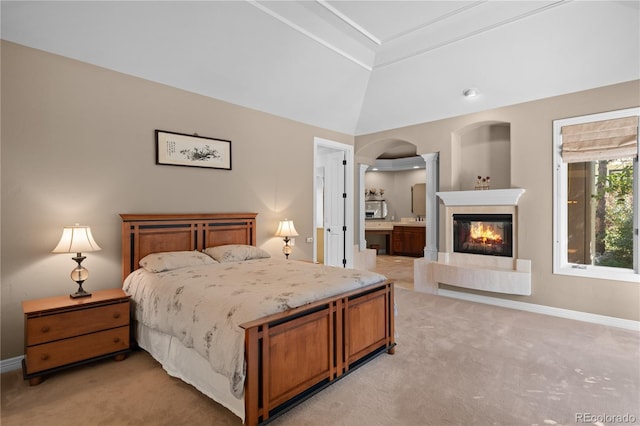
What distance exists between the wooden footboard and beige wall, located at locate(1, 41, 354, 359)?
2225 mm

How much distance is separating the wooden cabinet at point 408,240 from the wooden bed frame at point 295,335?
6037 mm

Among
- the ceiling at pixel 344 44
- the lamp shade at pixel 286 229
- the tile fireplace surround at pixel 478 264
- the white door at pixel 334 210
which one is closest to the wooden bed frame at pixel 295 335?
the lamp shade at pixel 286 229

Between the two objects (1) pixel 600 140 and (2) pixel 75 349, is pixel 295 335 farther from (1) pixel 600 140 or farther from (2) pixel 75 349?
(1) pixel 600 140

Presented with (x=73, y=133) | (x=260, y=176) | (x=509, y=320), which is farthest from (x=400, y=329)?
(x=73, y=133)

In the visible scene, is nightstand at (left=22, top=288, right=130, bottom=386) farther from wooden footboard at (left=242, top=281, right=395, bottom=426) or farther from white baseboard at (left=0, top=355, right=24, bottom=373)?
wooden footboard at (left=242, top=281, right=395, bottom=426)

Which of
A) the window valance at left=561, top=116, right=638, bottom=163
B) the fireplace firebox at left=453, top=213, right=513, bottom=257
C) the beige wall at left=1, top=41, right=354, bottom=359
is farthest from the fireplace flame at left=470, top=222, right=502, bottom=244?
the beige wall at left=1, top=41, right=354, bottom=359

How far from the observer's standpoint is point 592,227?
163 inches

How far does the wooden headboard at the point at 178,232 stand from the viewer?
340 cm

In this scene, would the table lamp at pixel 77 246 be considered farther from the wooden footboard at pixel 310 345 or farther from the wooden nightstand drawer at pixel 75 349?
the wooden footboard at pixel 310 345

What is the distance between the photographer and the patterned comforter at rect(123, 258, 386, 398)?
6.65 ft

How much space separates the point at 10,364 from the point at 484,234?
18.1ft

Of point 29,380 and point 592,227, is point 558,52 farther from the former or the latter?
point 29,380

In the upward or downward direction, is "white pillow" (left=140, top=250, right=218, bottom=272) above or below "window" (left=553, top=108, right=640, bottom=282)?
below

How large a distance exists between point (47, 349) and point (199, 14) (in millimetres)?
3213
